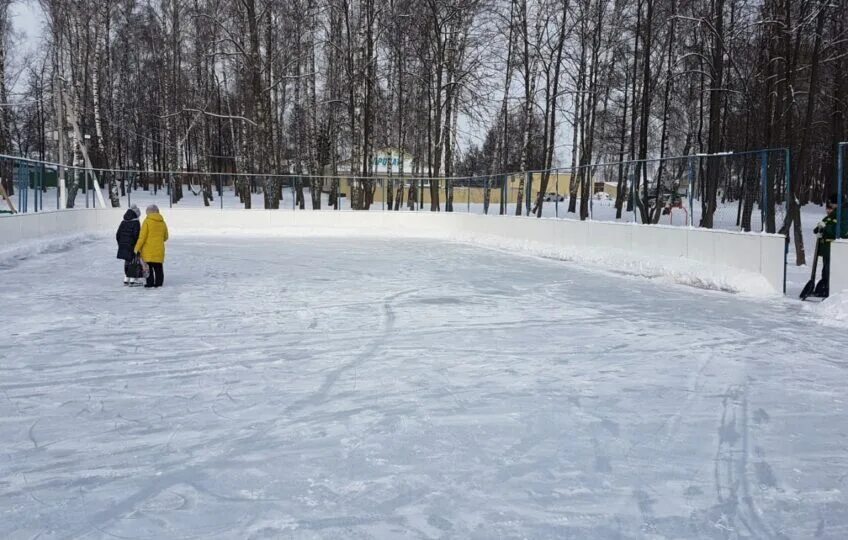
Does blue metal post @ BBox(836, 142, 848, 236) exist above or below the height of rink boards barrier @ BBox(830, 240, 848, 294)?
above

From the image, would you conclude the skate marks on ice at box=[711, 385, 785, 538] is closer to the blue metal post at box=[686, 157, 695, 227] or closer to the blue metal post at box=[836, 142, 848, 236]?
the blue metal post at box=[836, 142, 848, 236]

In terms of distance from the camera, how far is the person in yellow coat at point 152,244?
1091 centimetres

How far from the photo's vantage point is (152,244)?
11047mm

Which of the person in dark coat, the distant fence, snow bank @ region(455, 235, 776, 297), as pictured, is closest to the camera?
the person in dark coat

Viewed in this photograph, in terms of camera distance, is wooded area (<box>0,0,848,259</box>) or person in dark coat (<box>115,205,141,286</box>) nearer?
person in dark coat (<box>115,205,141,286</box>)

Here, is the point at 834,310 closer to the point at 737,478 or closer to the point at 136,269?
the point at 737,478

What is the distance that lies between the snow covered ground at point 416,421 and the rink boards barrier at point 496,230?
7.19 feet

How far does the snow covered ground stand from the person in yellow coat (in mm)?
1470

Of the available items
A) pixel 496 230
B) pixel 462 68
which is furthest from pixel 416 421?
pixel 462 68

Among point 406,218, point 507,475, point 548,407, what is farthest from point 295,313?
point 406,218

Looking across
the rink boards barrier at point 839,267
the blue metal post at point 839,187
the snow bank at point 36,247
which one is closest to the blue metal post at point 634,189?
the blue metal post at point 839,187

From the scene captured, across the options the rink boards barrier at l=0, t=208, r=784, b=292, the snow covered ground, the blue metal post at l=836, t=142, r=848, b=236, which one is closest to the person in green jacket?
the blue metal post at l=836, t=142, r=848, b=236

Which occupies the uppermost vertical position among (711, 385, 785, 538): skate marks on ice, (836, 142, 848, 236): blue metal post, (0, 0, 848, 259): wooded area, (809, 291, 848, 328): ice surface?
(0, 0, 848, 259): wooded area

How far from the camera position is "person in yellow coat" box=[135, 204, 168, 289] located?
10.9 m
